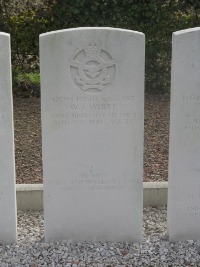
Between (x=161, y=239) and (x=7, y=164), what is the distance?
1.56 meters

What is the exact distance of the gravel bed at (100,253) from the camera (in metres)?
4.19

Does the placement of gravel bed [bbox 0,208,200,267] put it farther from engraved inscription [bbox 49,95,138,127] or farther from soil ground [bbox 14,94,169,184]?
soil ground [bbox 14,94,169,184]

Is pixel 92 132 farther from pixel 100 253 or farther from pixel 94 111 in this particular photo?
pixel 100 253

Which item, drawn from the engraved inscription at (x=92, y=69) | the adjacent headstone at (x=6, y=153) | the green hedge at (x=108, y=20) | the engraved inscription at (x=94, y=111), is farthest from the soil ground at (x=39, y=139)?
the engraved inscription at (x=92, y=69)

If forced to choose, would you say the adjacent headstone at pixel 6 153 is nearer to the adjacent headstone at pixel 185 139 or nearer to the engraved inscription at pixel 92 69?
the engraved inscription at pixel 92 69

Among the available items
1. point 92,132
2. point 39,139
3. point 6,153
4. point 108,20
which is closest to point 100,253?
point 92,132

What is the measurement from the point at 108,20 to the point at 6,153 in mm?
5454

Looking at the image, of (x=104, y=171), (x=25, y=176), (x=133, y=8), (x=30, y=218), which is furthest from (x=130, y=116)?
(x=133, y=8)

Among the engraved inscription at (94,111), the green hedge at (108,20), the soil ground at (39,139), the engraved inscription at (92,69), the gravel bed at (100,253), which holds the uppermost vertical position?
the green hedge at (108,20)

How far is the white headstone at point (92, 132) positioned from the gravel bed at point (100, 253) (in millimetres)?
118

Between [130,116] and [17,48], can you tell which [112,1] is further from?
[130,116]

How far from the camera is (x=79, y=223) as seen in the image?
451 cm

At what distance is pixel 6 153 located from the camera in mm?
4250

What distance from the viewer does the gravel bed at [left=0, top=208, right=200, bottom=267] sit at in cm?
419
